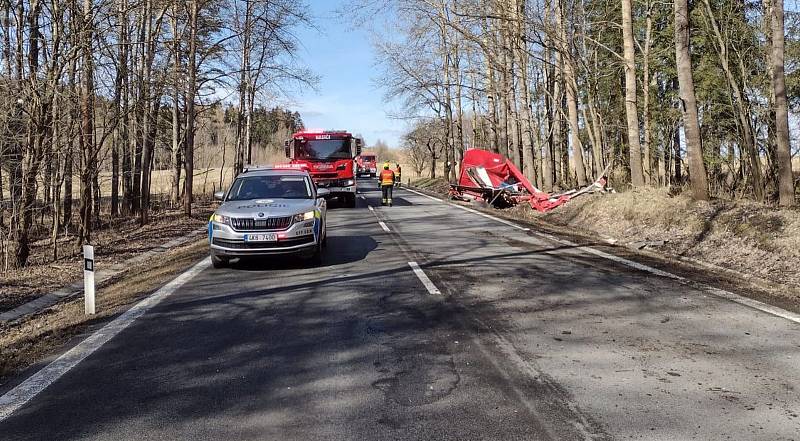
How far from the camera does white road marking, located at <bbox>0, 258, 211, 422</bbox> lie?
4685 mm

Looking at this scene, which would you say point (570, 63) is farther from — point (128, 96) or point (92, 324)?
point (92, 324)

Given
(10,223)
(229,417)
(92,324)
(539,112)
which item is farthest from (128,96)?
(539,112)

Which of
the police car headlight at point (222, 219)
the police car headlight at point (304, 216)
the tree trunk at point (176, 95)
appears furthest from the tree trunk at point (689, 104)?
the tree trunk at point (176, 95)

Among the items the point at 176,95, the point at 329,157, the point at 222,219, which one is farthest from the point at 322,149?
the point at 222,219

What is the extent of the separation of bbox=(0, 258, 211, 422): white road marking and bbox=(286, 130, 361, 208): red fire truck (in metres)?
16.8

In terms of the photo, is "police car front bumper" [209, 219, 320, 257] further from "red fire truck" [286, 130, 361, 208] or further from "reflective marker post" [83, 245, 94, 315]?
"red fire truck" [286, 130, 361, 208]

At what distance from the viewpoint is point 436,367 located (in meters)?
5.24

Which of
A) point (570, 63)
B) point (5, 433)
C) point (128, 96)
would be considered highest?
point (570, 63)

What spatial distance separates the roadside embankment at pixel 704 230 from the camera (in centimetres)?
1031

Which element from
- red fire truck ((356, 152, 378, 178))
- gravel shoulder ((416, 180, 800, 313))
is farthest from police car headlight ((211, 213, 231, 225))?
red fire truck ((356, 152, 378, 178))

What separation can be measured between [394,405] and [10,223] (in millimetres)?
11564

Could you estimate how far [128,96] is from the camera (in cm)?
1877

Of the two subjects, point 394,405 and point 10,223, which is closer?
point 394,405

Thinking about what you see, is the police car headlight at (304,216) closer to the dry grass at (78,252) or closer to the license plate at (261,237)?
the license plate at (261,237)
